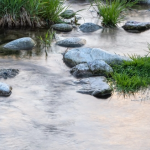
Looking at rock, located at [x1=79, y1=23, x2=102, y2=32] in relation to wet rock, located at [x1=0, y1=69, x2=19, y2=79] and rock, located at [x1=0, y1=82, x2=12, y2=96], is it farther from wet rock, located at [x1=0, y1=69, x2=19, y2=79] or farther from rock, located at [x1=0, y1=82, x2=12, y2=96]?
rock, located at [x1=0, y1=82, x2=12, y2=96]

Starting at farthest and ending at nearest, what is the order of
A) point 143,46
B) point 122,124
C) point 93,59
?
1. point 143,46
2. point 93,59
3. point 122,124

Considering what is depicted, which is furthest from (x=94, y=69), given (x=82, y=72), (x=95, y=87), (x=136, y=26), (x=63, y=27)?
(x=136, y=26)

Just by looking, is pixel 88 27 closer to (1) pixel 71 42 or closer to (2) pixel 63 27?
(2) pixel 63 27

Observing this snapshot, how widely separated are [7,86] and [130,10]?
613 centimetres

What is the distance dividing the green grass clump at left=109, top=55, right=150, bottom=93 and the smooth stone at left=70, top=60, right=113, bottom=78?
0.45 feet

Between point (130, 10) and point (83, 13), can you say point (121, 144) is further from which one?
point (130, 10)

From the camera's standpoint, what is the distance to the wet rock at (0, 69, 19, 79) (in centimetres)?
596

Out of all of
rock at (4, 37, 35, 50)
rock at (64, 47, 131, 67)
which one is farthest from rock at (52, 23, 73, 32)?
rock at (64, 47, 131, 67)

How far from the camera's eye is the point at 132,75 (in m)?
6.01

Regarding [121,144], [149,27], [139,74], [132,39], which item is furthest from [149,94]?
[149,27]

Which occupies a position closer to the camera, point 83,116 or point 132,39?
point 83,116

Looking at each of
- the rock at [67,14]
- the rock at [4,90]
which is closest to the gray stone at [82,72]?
the rock at [4,90]

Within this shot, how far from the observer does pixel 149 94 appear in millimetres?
5453

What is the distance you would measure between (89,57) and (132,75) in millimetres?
868
